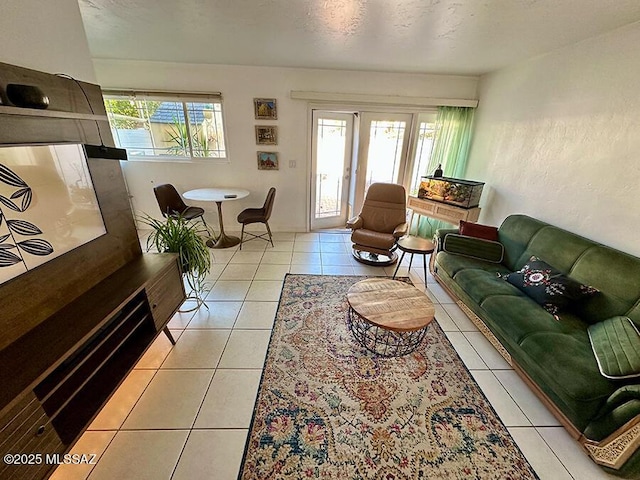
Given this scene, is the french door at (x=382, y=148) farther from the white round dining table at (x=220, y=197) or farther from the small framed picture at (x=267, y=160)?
the white round dining table at (x=220, y=197)

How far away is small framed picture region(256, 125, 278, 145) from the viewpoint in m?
3.82

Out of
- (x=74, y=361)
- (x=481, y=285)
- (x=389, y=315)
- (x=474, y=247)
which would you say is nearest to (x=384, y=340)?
(x=389, y=315)

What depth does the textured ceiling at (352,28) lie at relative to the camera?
1777 millimetres

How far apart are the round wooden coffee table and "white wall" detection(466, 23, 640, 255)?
64.7 inches

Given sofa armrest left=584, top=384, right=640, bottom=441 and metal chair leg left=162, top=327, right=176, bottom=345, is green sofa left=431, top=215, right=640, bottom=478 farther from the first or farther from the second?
metal chair leg left=162, top=327, right=176, bottom=345

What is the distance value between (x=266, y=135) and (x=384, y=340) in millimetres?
3244

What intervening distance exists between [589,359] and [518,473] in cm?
76

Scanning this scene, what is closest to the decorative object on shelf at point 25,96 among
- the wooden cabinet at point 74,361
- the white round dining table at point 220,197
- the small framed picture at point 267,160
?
the wooden cabinet at point 74,361

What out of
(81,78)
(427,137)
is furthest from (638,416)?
(427,137)

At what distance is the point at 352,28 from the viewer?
2.14 meters

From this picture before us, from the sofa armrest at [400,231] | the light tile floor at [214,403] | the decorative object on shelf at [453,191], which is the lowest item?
the light tile floor at [214,403]

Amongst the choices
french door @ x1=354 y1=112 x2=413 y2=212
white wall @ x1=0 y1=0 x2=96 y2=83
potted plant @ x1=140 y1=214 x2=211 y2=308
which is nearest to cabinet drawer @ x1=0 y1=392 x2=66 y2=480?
potted plant @ x1=140 y1=214 x2=211 y2=308

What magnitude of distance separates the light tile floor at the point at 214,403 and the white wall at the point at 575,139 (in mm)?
1363

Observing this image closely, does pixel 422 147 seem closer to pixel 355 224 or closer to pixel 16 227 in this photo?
pixel 355 224
